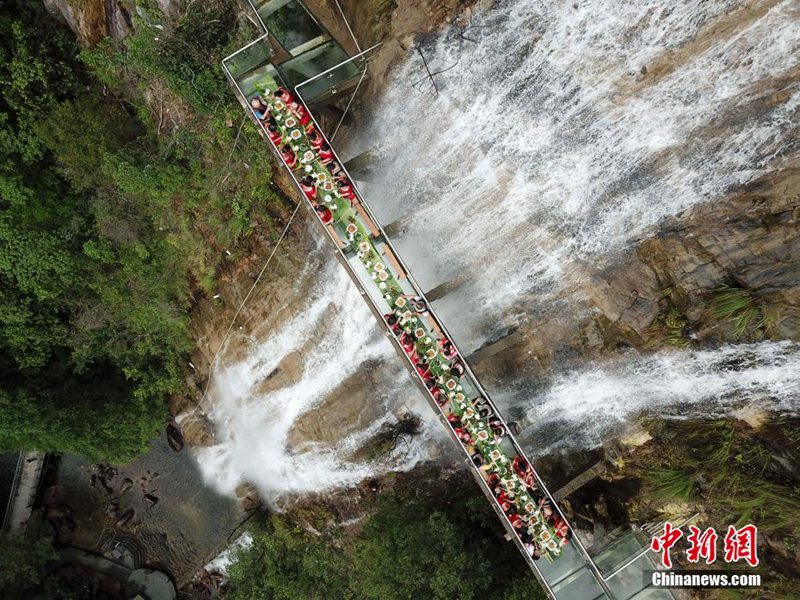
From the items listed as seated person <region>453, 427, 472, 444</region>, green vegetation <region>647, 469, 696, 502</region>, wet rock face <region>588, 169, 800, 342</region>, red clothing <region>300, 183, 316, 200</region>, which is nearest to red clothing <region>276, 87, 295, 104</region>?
red clothing <region>300, 183, 316, 200</region>

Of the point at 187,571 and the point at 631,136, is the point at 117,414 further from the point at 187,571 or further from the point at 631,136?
the point at 631,136

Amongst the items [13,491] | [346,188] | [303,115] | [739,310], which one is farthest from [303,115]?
[13,491]

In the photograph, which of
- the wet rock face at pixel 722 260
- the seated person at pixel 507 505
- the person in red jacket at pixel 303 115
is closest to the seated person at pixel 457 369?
the seated person at pixel 507 505

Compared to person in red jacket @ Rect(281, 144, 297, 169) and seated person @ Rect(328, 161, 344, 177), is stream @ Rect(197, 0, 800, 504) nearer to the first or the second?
seated person @ Rect(328, 161, 344, 177)

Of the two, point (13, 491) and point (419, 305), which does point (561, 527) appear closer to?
point (419, 305)

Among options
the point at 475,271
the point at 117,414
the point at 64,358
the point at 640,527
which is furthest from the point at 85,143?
the point at 640,527

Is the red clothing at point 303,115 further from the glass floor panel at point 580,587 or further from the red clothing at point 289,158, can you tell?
the glass floor panel at point 580,587
